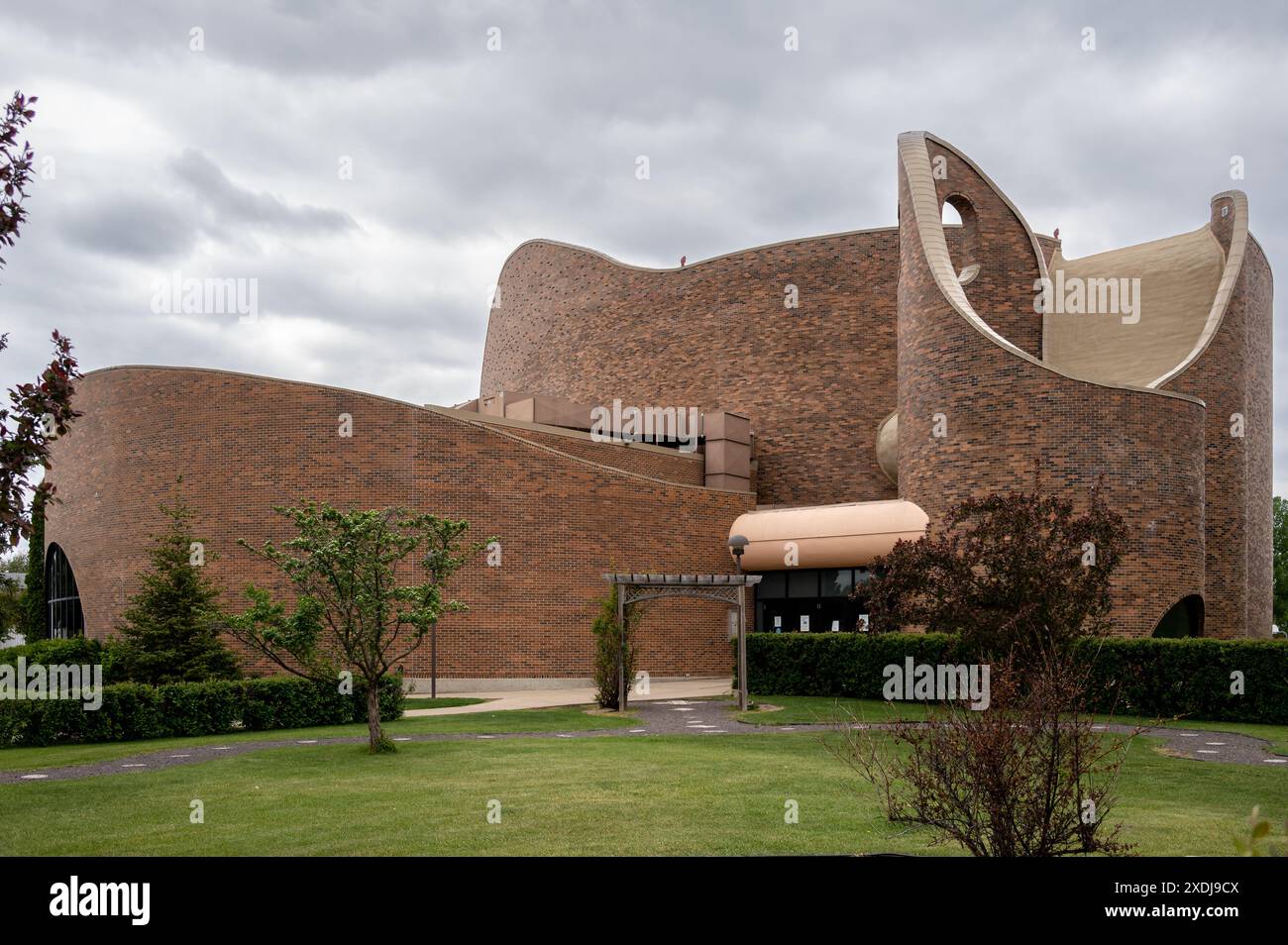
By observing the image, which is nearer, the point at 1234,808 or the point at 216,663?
the point at 1234,808

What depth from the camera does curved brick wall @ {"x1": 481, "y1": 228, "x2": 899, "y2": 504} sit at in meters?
33.8

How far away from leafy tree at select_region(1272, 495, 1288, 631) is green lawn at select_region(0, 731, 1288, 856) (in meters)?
50.8

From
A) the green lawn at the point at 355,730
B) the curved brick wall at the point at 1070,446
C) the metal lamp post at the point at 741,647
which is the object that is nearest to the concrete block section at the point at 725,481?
the curved brick wall at the point at 1070,446

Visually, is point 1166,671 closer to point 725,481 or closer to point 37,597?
point 725,481

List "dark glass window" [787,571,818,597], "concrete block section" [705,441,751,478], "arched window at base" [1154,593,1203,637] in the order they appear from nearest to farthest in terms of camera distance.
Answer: "arched window at base" [1154,593,1203,637] → "dark glass window" [787,571,818,597] → "concrete block section" [705,441,751,478]

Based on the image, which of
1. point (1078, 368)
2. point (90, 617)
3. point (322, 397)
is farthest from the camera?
point (1078, 368)

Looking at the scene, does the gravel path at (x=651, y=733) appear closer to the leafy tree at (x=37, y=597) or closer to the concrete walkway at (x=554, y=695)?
the concrete walkway at (x=554, y=695)

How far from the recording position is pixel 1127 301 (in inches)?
1184

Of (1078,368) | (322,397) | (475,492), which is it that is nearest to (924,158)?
(1078,368)

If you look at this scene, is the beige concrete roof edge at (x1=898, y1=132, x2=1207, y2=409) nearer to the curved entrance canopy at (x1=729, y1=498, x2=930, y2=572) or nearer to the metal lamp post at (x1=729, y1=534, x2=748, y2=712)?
the curved entrance canopy at (x1=729, y1=498, x2=930, y2=572)

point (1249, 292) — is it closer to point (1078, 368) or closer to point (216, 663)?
point (1078, 368)

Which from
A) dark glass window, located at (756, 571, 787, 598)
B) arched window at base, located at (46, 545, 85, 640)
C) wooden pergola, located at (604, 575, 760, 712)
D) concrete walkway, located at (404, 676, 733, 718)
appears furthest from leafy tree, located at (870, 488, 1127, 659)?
arched window at base, located at (46, 545, 85, 640)
